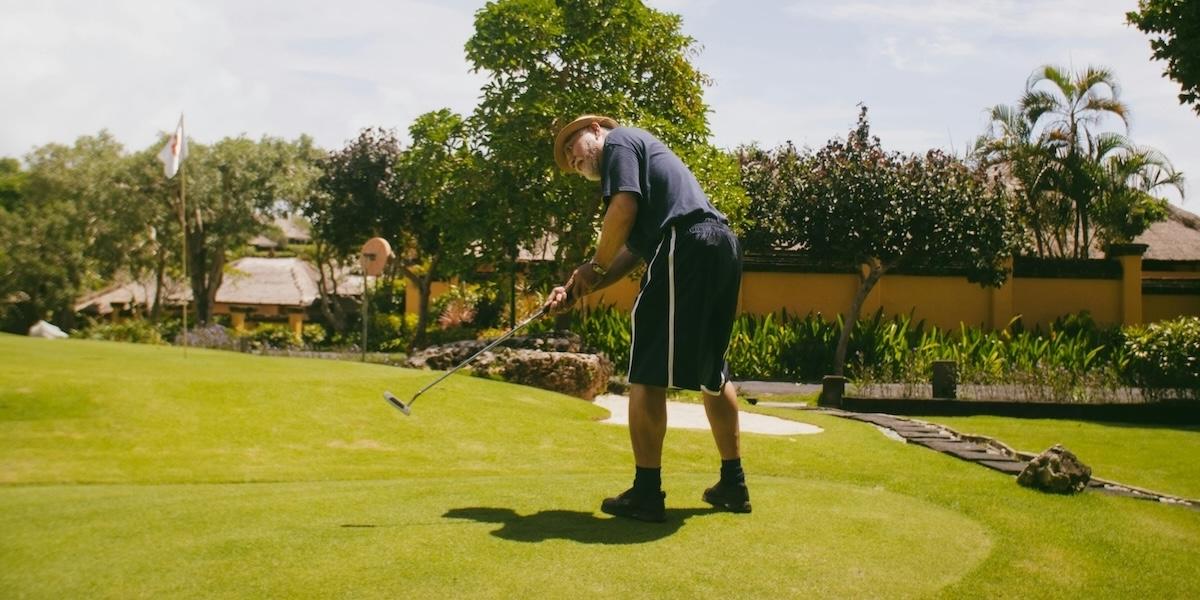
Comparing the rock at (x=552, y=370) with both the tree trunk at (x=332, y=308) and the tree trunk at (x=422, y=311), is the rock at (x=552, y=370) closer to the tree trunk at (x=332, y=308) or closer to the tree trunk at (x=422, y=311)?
the tree trunk at (x=422, y=311)

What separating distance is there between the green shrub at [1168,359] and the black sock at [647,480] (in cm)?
1341

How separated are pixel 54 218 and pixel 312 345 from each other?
1518 cm

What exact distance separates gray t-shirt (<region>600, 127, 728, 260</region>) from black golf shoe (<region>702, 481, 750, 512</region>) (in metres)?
1.17

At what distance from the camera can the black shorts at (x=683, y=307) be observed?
16.2 feet

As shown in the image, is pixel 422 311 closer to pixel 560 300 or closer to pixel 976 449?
pixel 976 449

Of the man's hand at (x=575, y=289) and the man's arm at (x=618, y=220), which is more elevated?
the man's arm at (x=618, y=220)

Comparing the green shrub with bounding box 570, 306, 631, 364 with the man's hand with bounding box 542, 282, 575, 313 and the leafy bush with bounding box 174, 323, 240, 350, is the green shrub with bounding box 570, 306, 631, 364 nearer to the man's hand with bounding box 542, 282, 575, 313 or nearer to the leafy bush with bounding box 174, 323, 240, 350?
the leafy bush with bounding box 174, 323, 240, 350

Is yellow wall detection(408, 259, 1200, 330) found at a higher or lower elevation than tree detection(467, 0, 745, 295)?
lower

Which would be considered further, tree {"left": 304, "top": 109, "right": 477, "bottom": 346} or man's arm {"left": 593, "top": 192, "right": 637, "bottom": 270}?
tree {"left": 304, "top": 109, "right": 477, "bottom": 346}

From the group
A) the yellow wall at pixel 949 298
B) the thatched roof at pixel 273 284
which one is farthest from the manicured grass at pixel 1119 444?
the thatched roof at pixel 273 284

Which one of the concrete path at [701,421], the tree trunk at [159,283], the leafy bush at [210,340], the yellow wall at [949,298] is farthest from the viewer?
the tree trunk at [159,283]

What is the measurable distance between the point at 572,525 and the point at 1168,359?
1505 cm

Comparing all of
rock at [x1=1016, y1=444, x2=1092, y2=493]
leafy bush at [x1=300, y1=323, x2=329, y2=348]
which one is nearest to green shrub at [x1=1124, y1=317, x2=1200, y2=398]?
rock at [x1=1016, y1=444, x2=1092, y2=493]

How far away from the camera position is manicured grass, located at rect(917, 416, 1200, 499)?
9.19 m
